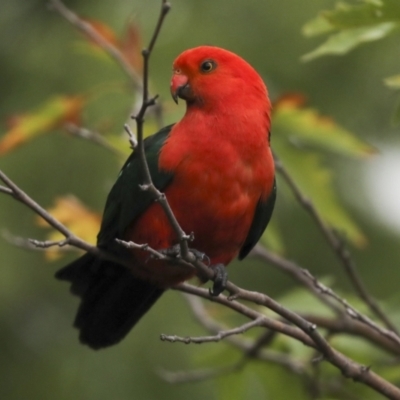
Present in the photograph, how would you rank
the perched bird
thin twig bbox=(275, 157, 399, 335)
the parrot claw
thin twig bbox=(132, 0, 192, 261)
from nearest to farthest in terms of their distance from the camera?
thin twig bbox=(132, 0, 192, 261), the parrot claw, the perched bird, thin twig bbox=(275, 157, 399, 335)

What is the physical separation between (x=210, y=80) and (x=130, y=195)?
54 cm

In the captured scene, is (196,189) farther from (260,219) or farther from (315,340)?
(315,340)

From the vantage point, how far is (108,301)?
3.94 metres

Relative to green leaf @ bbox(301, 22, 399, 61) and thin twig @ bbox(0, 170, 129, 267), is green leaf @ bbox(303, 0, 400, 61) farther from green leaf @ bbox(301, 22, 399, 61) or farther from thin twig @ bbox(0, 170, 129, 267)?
thin twig @ bbox(0, 170, 129, 267)

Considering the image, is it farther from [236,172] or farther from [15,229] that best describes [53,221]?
[15,229]

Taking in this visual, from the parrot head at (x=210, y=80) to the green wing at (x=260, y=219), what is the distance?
38 centimetres

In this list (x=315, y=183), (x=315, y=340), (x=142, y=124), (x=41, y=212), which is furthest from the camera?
(x=315, y=183)

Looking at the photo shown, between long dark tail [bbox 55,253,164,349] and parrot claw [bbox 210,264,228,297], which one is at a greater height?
→ parrot claw [bbox 210,264,228,297]

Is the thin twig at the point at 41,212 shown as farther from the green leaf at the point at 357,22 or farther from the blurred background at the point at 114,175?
the blurred background at the point at 114,175

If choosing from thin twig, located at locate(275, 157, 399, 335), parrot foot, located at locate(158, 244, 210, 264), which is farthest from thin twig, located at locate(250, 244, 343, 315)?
parrot foot, located at locate(158, 244, 210, 264)

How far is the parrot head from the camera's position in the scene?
11.8 feet

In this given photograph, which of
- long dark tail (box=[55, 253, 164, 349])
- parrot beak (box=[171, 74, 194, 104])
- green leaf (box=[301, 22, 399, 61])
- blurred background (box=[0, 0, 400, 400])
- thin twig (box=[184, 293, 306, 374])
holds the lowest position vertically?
blurred background (box=[0, 0, 400, 400])

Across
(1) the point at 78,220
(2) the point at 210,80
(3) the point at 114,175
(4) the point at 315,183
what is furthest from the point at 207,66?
(3) the point at 114,175

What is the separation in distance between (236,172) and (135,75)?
1366mm
